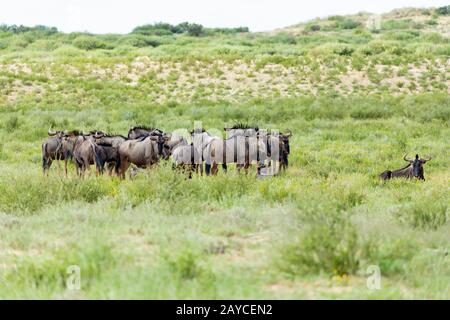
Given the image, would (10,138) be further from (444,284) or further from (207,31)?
(207,31)

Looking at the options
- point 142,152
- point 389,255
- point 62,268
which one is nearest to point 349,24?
point 142,152

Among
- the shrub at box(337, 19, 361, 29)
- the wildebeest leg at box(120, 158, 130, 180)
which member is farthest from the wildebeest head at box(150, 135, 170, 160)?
the shrub at box(337, 19, 361, 29)

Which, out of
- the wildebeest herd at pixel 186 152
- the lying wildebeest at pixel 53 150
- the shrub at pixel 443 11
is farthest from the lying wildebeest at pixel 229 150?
the shrub at pixel 443 11

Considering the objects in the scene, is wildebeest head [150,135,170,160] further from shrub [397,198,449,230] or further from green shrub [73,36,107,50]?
green shrub [73,36,107,50]

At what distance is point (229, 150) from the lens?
15.4m

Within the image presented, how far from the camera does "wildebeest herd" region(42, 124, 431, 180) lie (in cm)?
1498

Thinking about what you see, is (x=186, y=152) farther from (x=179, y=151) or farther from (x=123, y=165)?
(x=123, y=165)

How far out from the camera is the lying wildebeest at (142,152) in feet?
48.6

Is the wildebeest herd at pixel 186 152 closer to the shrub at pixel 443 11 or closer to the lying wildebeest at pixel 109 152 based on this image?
the lying wildebeest at pixel 109 152

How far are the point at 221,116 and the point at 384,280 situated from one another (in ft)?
75.2

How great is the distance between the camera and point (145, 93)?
36344mm

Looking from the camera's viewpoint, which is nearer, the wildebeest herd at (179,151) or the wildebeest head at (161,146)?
the wildebeest head at (161,146)
